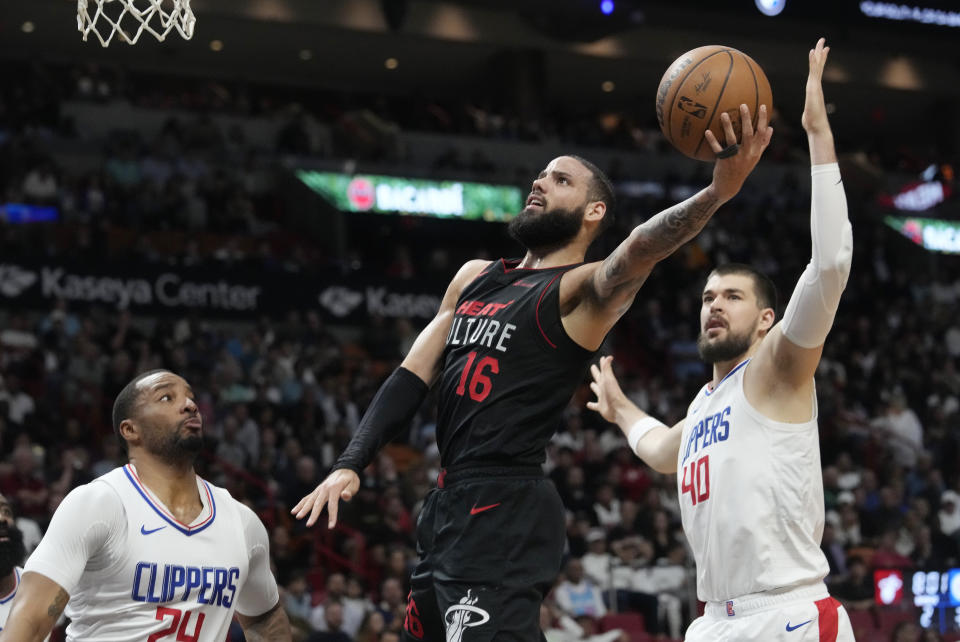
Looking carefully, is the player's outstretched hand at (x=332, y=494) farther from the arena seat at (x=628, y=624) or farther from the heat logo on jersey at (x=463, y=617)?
the arena seat at (x=628, y=624)

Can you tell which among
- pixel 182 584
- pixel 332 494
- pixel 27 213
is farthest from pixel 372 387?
pixel 332 494

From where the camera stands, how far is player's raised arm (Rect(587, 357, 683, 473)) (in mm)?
5336

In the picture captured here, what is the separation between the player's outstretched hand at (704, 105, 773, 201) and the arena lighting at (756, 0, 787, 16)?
1696 cm

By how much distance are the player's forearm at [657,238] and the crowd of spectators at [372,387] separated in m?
6.32

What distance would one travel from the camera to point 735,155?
389 cm

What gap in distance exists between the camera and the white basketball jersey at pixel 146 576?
454 cm

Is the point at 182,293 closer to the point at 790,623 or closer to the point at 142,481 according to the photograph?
the point at 142,481

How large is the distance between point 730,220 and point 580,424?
30.5 ft

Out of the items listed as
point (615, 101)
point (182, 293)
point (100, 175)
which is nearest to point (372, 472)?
point (182, 293)

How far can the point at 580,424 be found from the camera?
1577cm

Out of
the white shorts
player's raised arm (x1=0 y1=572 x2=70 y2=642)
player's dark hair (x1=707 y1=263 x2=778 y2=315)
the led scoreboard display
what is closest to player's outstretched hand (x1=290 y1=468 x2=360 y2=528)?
player's raised arm (x1=0 y1=572 x2=70 y2=642)

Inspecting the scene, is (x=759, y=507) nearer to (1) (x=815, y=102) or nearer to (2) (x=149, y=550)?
(1) (x=815, y=102)

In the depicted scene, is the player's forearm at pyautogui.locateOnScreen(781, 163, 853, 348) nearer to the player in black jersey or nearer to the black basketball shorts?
the player in black jersey

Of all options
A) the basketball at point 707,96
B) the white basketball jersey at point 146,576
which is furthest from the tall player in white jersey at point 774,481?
the white basketball jersey at point 146,576
